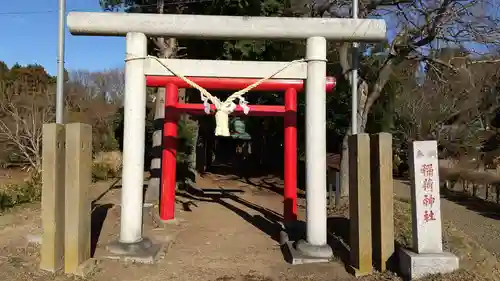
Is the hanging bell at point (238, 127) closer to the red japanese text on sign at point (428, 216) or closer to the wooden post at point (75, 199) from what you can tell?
the wooden post at point (75, 199)

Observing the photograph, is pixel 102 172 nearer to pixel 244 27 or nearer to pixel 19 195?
pixel 19 195

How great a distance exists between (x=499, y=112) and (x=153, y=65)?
2143 cm

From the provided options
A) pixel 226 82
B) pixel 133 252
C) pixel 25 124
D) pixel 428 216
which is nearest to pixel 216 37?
pixel 226 82

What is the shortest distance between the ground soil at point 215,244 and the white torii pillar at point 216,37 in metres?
0.59

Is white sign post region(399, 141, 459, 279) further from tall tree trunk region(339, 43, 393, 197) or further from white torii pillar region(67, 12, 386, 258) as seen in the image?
tall tree trunk region(339, 43, 393, 197)

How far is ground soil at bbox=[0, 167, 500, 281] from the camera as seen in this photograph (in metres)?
5.81

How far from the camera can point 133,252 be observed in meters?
6.38

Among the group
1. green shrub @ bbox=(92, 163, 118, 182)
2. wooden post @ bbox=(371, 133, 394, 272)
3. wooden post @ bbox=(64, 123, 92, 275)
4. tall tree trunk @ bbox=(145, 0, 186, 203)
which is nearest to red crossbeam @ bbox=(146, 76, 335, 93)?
wooden post @ bbox=(64, 123, 92, 275)

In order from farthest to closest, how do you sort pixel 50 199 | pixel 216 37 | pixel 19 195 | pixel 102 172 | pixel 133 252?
pixel 102 172, pixel 19 195, pixel 216 37, pixel 133 252, pixel 50 199

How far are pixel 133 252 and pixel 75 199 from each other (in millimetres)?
1219

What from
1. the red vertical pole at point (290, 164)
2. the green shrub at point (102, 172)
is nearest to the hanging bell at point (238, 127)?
the green shrub at point (102, 172)

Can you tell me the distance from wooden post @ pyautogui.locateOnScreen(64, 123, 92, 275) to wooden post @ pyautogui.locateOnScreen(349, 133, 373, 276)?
3.37 metres

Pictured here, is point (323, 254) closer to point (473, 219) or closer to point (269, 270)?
point (269, 270)

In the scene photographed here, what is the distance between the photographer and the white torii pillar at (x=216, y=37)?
660cm
